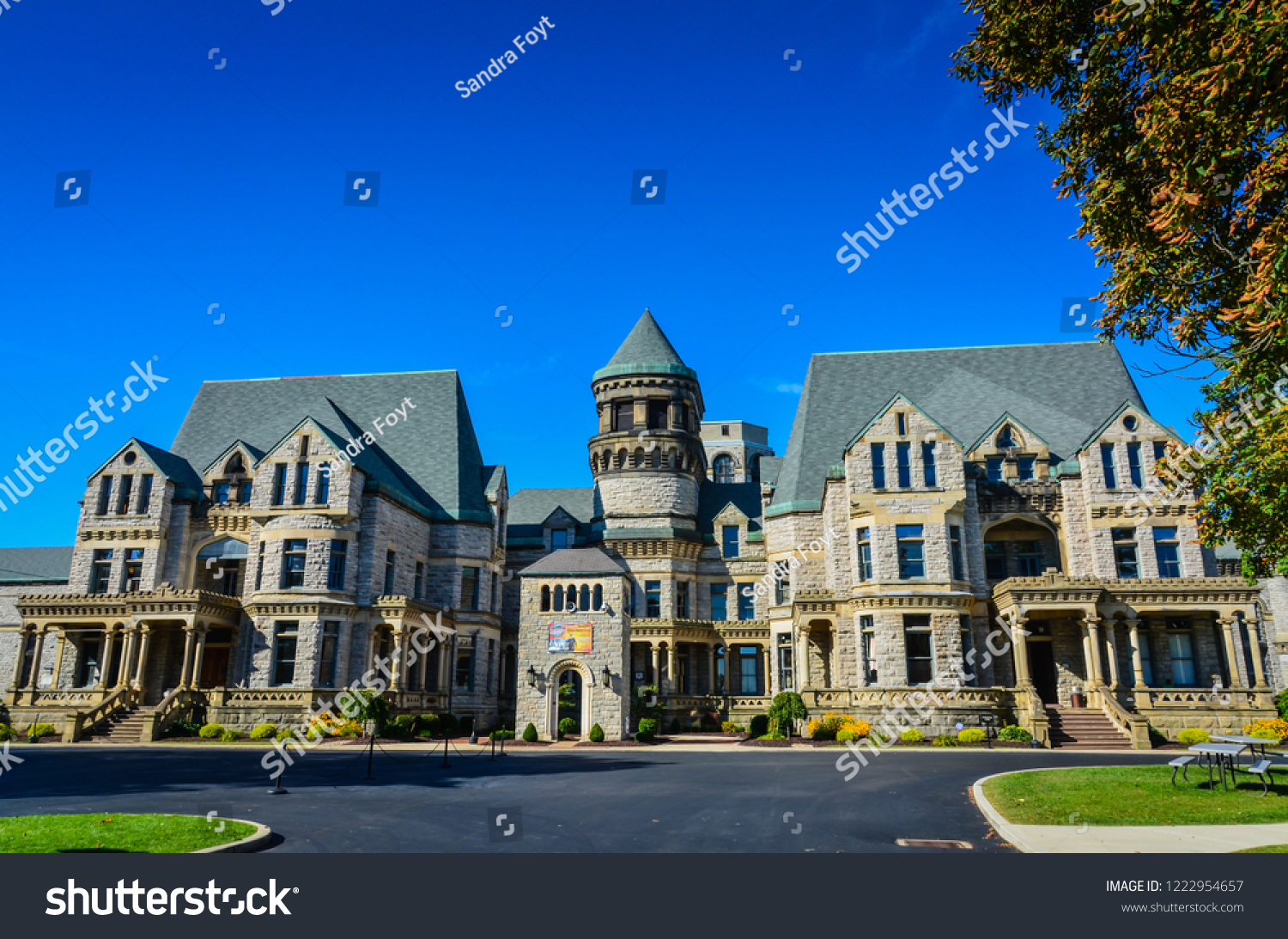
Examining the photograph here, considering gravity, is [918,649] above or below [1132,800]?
above

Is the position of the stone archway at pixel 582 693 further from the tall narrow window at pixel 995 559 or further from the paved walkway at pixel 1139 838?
the paved walkway at pixel 1139 838

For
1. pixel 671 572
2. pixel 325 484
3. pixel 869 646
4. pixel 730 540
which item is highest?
pixel 325 484

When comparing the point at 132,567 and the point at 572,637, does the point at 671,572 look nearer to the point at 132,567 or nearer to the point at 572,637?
the point at 572,637

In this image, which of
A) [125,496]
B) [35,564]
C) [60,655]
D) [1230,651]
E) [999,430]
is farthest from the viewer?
[35,564]

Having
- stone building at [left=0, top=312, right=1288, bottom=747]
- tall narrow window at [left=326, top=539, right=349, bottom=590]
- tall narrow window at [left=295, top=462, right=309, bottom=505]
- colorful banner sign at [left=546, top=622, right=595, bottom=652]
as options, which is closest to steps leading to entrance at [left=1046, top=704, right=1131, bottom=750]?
stone building at [left=0, top=312, right=1288, bottom=747]

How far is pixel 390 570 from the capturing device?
43562 mm

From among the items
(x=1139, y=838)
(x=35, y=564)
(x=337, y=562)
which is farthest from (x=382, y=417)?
(x=1139, y=838)

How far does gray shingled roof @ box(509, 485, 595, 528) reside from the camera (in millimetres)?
56969

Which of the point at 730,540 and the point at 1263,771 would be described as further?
the point at 730,540

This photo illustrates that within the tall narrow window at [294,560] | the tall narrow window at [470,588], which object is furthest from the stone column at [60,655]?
the tall narrow window at [470,588]

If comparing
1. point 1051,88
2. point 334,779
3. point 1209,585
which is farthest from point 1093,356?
point 334,779

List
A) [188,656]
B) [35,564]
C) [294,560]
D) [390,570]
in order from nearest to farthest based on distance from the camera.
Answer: [188,656] < [294,560] < [390,570] < [35,564]

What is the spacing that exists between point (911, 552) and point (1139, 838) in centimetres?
2687
